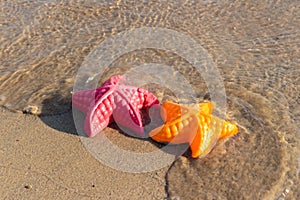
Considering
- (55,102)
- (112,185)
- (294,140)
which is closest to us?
(112,185)

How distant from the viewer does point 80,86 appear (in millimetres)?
4719

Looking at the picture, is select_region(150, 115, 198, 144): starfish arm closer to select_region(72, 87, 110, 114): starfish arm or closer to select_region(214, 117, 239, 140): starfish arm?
select_region(214, 117, 239, 140): starfish arm

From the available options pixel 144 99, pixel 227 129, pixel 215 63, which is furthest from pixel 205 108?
pixel 215 63

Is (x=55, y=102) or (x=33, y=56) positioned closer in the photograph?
(x=55, y=102)

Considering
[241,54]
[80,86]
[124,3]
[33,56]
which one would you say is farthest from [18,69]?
[241,54]

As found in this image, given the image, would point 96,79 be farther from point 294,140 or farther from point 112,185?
point 294,140

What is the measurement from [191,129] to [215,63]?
1.80 m

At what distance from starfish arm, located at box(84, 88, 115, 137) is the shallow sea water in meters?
0.62

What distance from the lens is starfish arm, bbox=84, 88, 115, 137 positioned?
12.3 ft

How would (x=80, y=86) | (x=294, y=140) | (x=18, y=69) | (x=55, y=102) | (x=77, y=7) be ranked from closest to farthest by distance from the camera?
(x=294, y=140) → (x=55, y=102) → (x=80, y=86) → (x=18, y=69) → (x=77, y=7)

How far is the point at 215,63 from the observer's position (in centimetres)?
526

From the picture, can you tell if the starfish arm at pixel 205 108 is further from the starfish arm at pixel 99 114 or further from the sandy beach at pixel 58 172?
the starfish arm at pixel 99 114

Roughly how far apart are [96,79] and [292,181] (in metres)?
2.41

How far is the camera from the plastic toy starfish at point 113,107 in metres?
3.78
